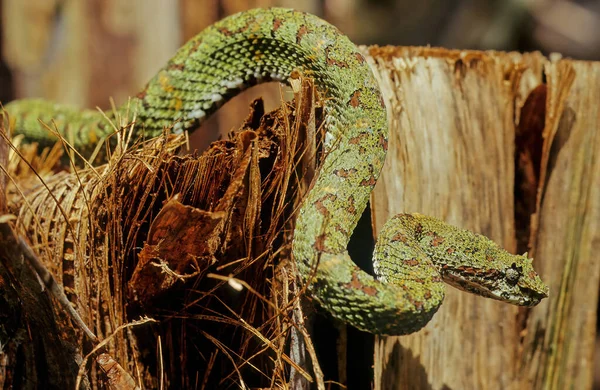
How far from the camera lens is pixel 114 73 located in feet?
26.8

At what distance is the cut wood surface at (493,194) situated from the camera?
156 inches

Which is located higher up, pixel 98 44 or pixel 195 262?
pixel 98 44

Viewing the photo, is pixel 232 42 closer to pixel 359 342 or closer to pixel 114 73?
pixel 359 342

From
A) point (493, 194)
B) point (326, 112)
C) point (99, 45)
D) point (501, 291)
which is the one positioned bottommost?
point (501, 291)

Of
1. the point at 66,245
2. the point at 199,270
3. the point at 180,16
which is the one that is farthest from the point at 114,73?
the point at 199,270

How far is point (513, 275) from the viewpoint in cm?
336

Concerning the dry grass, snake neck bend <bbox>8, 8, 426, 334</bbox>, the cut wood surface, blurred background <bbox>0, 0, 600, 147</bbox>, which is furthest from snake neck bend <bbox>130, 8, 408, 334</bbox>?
blurred background <bbox>0, 0, 600, 147</bbox>

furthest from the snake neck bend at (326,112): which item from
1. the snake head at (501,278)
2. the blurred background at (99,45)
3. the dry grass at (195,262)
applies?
the blurred background at (99,45)

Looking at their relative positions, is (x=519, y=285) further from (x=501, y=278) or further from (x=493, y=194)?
(x=493, y=194)

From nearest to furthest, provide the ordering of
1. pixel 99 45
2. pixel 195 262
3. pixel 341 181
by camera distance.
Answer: pixel 195 262 → pixel 341 181 → pixel 99 45

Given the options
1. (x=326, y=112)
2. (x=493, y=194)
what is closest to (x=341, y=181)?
(x=326, y=112)

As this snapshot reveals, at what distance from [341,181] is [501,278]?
3.07 ft

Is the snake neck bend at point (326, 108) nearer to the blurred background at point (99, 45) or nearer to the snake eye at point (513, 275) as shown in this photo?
the snake eye at point (513, 275)

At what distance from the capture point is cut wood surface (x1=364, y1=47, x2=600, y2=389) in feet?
13.0
